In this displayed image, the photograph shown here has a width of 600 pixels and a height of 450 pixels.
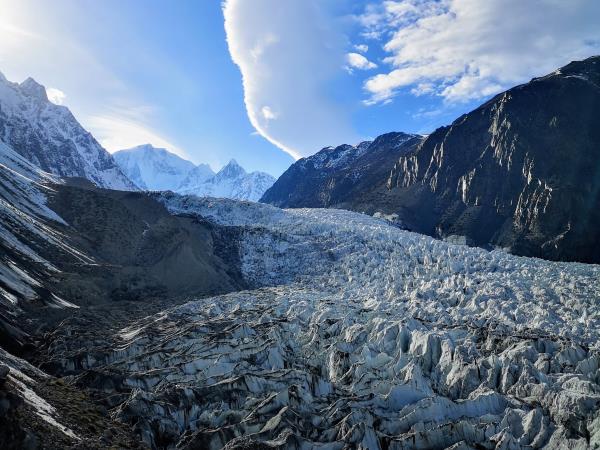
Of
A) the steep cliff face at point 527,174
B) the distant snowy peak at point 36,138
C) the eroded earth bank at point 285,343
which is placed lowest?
the eroded earth bank at point 285,343

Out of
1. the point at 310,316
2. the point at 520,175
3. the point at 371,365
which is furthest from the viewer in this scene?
the point at 520,175

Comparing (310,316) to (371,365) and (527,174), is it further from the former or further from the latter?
(527,174)

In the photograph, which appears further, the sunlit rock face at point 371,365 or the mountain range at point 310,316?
the mountain range at point 310,316

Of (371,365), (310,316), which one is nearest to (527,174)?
(310,316)

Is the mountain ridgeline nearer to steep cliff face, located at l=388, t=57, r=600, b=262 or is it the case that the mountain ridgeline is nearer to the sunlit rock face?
steep cliff face, located at l=388, t=57, r=600, b=262

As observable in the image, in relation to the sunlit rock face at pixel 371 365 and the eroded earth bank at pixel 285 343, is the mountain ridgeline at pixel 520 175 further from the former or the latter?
the sunlit rock face at pixel 371 365

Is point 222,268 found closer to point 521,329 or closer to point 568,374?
point 521,329

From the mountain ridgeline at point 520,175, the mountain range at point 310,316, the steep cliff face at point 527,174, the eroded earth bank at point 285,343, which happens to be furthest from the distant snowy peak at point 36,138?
the steep cliff face at point 527,174
